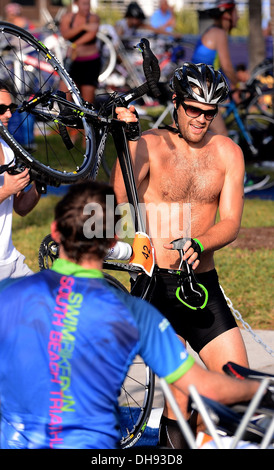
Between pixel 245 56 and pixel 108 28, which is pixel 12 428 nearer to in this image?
pixel 108 28

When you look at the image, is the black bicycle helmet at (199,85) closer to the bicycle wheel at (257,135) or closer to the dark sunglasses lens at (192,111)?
the dark sunglasses lens at (192,111)

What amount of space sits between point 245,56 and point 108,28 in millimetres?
10426

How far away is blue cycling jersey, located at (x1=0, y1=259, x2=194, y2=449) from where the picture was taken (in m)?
3.01

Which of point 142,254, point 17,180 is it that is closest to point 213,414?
point 142,254

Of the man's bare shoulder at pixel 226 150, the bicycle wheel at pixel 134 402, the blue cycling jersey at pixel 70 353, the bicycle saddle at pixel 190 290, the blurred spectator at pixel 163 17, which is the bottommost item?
the bicycle wheel at pixel 134 402

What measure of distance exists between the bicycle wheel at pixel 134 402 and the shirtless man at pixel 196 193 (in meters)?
0.12

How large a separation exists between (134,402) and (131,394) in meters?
0.10

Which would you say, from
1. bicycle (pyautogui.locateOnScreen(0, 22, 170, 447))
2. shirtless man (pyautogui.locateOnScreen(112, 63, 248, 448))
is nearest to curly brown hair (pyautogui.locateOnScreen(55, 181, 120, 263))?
bicycle (pyautogui.locateOnScreen(0, 22, 170, 447))

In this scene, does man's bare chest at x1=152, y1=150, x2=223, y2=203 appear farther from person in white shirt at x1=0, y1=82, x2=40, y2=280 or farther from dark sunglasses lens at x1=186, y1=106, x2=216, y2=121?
person in white shirt at x1=0, y1=82, x2=40, y2=280

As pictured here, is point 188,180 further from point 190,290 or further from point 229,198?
point 190,290

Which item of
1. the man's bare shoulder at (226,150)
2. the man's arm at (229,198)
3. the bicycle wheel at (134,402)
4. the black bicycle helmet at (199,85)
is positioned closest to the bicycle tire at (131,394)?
the bicycle wheel at (134,402)

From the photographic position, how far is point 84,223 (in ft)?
10.2

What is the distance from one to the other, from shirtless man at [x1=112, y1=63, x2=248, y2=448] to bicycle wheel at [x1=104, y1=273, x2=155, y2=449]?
0.12 m

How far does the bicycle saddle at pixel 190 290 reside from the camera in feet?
15.1
